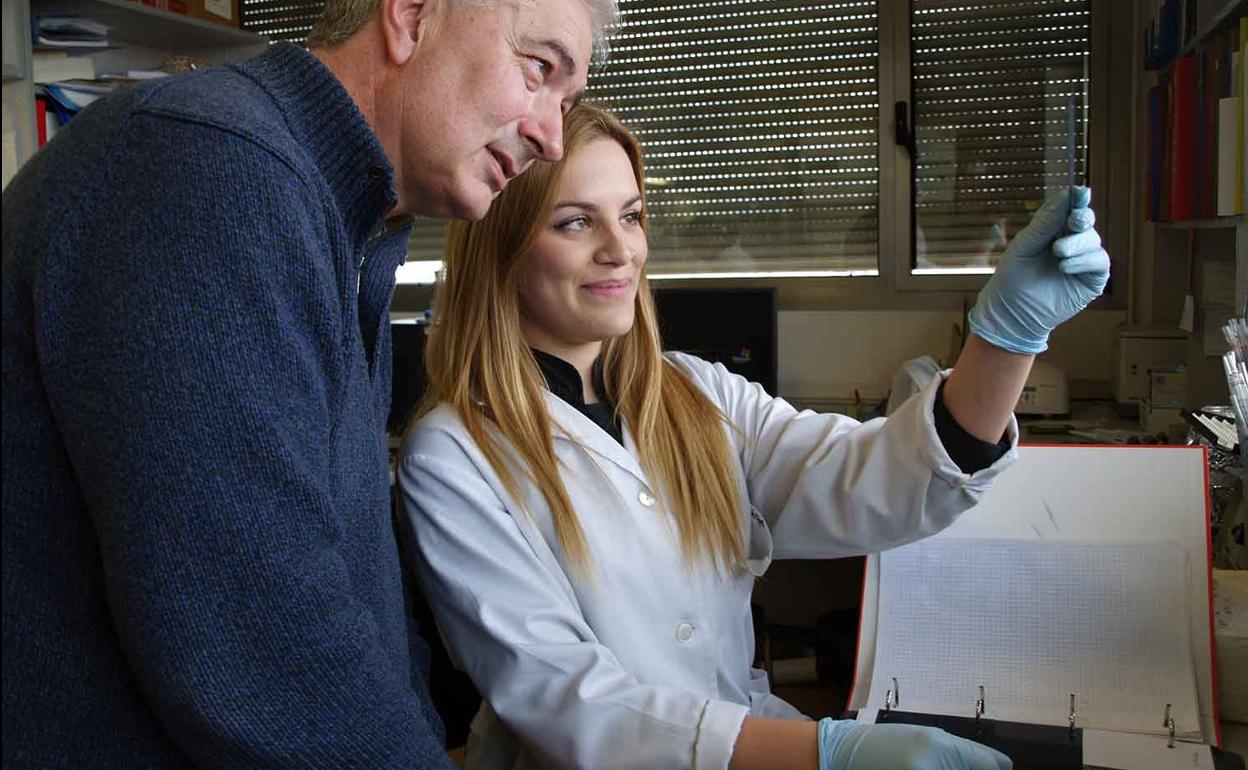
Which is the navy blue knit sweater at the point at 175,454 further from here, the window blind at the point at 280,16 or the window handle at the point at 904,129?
the window blind at the point at 280,16

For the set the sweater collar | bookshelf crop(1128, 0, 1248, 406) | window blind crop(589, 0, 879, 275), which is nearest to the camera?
the sweater collar

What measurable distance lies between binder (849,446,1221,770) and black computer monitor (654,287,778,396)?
1.90 meters

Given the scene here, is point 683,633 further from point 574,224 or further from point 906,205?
point 906,205

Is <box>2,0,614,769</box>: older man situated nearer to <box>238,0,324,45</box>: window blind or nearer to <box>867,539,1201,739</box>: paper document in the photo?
<box>867,539,1201,739</box>: paper document

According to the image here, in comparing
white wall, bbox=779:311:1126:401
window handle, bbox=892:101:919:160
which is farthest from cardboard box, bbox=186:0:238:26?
window handle, bbox=892:101:919:160

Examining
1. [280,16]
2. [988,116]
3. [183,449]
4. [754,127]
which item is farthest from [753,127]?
[183,449]

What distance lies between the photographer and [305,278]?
2.28 ft

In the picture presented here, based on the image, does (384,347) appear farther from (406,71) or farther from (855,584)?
(855,584)

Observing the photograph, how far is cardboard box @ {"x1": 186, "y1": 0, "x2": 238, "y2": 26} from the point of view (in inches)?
119

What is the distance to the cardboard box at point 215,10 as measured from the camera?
3.03 metres

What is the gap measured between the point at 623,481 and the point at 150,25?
2.30m

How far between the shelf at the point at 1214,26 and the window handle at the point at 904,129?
3.12 ft

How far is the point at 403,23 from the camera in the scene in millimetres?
839

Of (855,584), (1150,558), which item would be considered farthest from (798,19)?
(1150,558)
